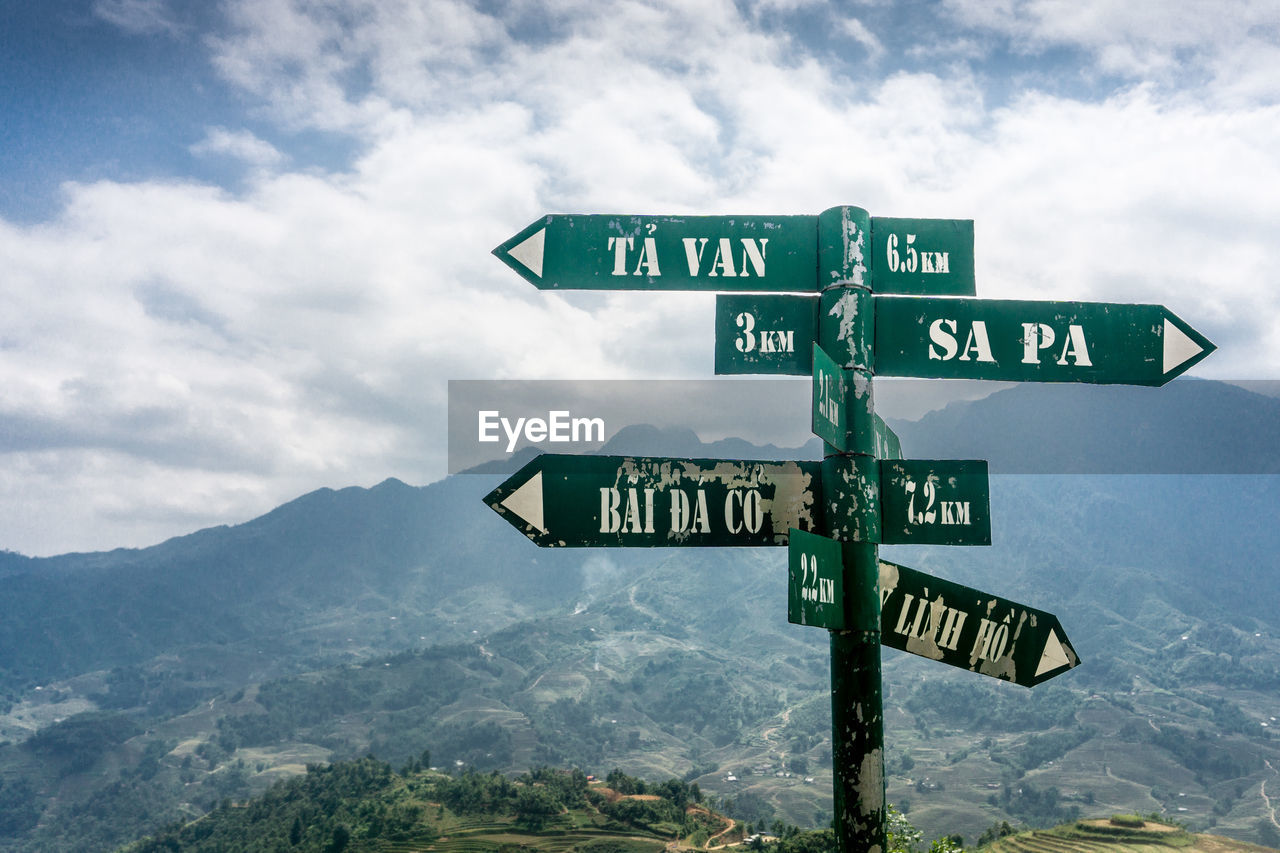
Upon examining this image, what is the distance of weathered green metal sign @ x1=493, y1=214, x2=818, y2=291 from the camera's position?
3.68 m

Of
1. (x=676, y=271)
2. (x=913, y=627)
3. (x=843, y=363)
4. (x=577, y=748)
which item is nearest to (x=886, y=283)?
(x=843, y=363)

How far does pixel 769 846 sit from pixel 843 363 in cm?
9059

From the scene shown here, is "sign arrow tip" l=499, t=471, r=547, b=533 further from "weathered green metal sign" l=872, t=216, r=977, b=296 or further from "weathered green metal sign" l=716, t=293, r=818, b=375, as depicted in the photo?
"weathered green metal sign" l=872, t=216, r=977, b=296

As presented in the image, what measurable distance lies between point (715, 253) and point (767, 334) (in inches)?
15.9

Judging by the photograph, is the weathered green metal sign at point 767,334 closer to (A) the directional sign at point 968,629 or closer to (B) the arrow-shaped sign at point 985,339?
(B) the arrow-shaped sign at point 985,339

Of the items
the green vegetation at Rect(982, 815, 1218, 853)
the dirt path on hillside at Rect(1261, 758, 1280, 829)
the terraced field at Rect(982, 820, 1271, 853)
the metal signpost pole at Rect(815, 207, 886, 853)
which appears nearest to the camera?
the metal signpost pole at Rect(815, 207, 886, 853)

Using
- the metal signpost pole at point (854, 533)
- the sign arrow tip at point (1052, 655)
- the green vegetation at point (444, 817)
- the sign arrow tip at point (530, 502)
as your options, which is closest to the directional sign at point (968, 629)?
the sign arrow tip at point (1052, 655)

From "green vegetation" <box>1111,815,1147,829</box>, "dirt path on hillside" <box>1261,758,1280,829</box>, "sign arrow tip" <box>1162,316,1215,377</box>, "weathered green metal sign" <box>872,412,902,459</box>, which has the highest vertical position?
"sign arrow tip" <box>1162,316,1215,377</box>

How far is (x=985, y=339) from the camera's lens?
3.71 metres

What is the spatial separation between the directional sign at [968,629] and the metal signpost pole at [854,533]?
0.51ft

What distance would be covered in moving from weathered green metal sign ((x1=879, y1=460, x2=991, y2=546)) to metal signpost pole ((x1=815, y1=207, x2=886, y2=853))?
2.6 inches

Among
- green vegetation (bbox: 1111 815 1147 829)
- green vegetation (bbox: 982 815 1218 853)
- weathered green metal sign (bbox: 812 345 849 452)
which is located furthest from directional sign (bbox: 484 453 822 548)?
green vegetation (bbox: 1111 815 1147 829)

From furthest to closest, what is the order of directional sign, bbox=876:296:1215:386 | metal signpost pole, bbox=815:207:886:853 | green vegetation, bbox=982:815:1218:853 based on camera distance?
green vegetation, bbox=982:815:1218:853, directional sign, bbox=876:296:1215:386, metal signpost pole, bbox=815:207:886:853

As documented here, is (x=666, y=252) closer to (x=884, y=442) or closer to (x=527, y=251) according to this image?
(x=527, y=251)
